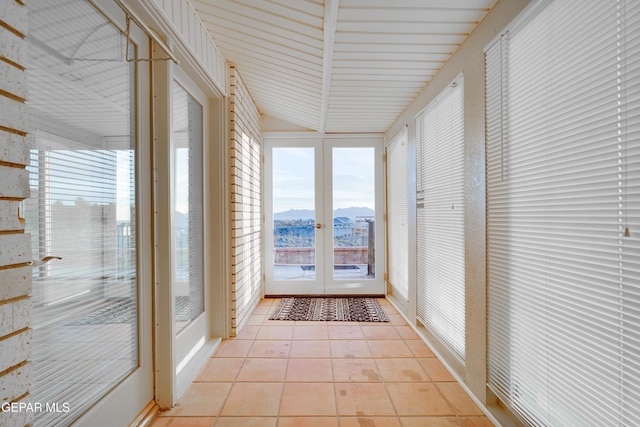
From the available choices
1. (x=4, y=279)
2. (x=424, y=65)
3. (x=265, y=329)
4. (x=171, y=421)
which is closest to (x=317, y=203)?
(x=265, y=329)

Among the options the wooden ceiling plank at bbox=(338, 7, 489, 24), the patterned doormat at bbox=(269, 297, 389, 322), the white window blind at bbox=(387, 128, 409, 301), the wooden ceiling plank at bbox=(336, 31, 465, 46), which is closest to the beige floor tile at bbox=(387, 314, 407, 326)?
the patterned doormat at bbox=(269, 297, 389, 322)

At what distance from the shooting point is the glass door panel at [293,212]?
4.40 m

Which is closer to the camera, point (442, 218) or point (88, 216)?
point (88, 216)

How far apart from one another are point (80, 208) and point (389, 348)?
2.35 m

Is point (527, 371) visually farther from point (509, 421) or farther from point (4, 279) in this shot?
point (4, 279)

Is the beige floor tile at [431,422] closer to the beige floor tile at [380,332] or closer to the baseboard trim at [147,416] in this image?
the beige floor tile at [380,332]

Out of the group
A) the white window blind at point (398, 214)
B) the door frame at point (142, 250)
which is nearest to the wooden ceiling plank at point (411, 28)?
the door frame at point (142, 250)

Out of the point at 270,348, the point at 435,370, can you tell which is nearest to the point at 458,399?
the point at 435,370

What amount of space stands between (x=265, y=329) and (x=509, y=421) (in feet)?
6.89

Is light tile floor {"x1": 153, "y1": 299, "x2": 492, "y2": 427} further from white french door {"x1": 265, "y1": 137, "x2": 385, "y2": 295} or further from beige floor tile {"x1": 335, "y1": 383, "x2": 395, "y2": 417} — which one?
white french door {"x1": 265, "y1": 137, "x2": 385, "y2": 295}

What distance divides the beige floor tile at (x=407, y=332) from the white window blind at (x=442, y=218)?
0.18 m

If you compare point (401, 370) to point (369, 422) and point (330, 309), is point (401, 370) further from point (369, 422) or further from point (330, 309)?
point (330, 309)

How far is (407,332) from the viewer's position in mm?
3066

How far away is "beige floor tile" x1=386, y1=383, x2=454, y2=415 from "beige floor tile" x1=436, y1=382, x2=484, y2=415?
0.12ft
